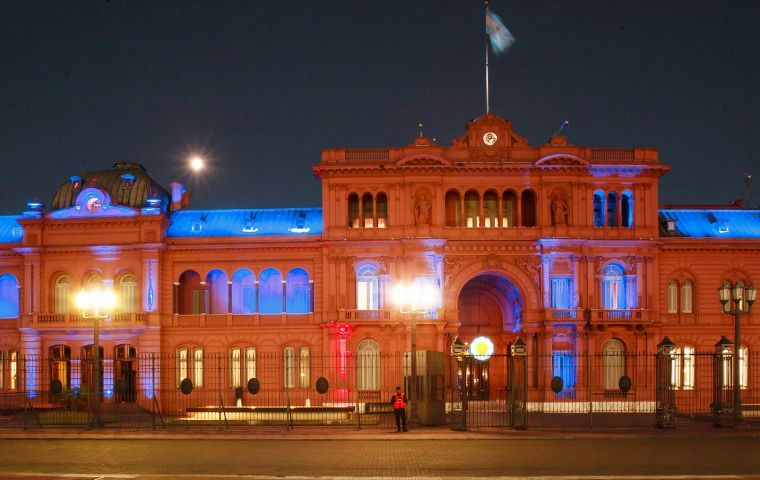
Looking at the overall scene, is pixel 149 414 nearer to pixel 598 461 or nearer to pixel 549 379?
pixel 549 379

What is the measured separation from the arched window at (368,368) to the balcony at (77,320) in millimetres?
13610

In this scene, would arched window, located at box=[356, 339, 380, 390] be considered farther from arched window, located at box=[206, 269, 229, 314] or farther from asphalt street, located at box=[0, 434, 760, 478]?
asphalt street, located at box=[0, 434, 760, 478]

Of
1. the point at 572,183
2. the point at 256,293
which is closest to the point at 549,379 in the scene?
the point at 572,183

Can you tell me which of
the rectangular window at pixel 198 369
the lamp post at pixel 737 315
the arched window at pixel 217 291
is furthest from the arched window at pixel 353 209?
the lamp post at pixel 737 315

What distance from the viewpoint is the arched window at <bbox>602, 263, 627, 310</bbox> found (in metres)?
56.2

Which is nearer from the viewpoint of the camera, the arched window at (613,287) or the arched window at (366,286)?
the arched window at (613,287)

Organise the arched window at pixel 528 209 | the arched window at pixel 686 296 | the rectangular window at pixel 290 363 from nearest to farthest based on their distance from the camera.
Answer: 1. the rectangular window at pixel 290 363
2. the arched window at pixel 528 209
3. the arched window at pixel 686 296

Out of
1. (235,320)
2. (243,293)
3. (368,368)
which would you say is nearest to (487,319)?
(368,368)

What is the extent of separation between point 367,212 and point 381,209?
906 millimetres

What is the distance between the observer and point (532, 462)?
2644cm

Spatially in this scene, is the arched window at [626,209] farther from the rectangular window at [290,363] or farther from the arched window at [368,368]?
the rectangular window at [290,363]

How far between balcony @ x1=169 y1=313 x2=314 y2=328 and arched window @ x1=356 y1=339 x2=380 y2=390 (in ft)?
14.6

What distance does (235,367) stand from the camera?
57656mm

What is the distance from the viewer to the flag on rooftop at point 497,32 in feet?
181
